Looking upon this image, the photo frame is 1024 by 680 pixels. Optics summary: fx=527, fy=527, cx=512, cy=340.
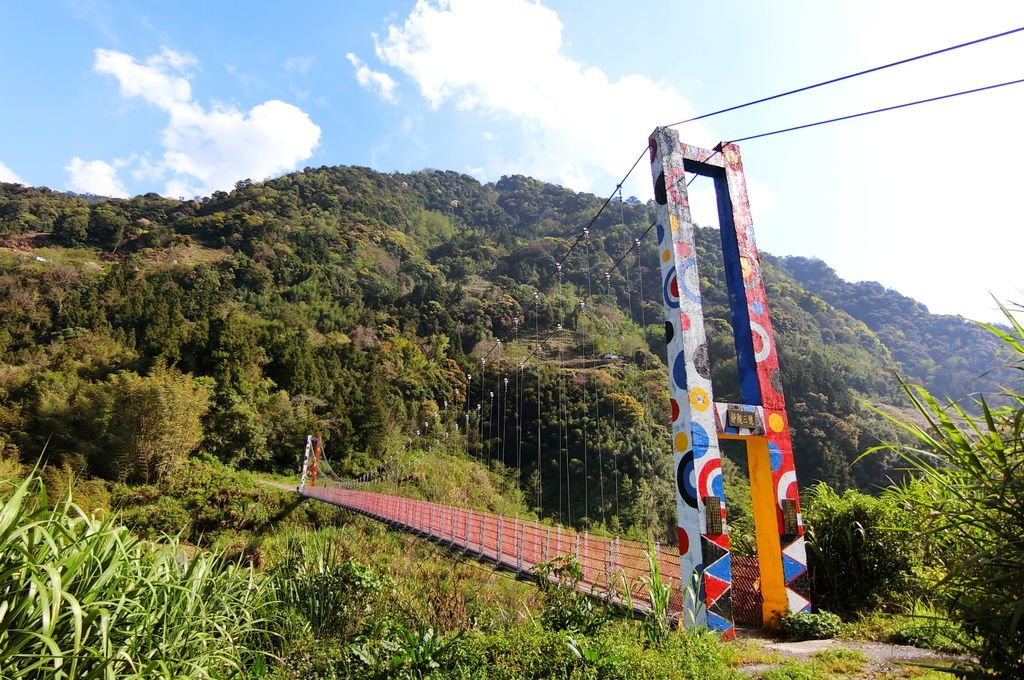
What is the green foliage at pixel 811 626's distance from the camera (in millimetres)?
3299

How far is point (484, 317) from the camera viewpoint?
25531 millimetres

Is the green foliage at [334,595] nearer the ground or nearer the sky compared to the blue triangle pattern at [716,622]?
nearer the sky

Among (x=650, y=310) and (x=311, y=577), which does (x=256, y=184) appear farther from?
(x=311, y=577)

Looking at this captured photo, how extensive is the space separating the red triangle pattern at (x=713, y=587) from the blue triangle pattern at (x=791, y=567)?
1.78ft

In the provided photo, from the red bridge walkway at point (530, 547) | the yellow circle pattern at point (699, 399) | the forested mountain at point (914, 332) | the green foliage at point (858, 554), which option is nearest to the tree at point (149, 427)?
the red bridge walkway at point (530, 547)

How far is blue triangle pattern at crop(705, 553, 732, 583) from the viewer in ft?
11.7

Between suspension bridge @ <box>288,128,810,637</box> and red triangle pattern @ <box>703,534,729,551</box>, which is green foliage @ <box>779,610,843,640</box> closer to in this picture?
suspension bridge @ <box>288,128,810,637</box>

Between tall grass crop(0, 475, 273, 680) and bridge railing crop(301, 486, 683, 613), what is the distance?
202 centimetres

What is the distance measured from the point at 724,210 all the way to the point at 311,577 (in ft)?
14.3

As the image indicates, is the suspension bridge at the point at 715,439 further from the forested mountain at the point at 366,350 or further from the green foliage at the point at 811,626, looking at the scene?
the forested mountain at the point at 366,350

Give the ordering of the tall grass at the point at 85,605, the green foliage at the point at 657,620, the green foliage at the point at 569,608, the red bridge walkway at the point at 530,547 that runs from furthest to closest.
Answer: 1. the red bridge walkway at the point at 530,547
2. the green foliage at the point at 569,608
3. the green foliage at the point at 657,620
4. the tall grass at the point at 85,605

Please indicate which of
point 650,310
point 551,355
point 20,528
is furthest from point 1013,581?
point 650,310

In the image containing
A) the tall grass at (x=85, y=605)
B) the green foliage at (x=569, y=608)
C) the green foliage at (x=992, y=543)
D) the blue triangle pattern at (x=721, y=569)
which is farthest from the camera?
the blue triangle pattern at (x=721, y=569)

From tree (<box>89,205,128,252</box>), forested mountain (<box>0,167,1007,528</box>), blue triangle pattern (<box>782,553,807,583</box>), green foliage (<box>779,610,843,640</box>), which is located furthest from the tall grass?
tree (<box>89,205,128,252</box>)
